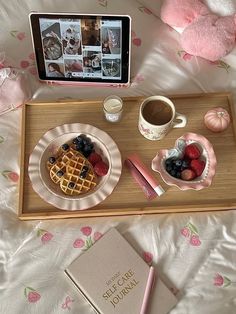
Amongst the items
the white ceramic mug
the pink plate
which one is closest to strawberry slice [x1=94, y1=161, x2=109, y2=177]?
the pink plate

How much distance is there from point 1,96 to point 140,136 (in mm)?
308

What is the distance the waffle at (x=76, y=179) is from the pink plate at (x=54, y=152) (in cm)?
1

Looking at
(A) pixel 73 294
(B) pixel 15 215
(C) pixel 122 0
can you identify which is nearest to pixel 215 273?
(A) pixel 73 294

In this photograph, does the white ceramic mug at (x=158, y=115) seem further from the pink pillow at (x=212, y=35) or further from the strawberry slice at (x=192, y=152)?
the pink pillow at (x=212, y=35)

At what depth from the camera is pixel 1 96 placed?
38.6 inches

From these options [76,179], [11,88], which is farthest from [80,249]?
[11,88]

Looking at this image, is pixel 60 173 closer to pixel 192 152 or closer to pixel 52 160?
pixel 52 160

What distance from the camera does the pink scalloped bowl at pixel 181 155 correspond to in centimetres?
88

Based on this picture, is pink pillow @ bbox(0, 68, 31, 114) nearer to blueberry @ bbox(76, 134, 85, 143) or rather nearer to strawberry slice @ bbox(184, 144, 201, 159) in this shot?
blueberry @ bbox(76, 134, 85, 143)

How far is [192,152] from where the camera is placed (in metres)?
0.90

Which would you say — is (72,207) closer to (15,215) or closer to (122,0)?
(15,215)

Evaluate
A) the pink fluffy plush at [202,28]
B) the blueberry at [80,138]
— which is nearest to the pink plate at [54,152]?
the blueberry at [80,138]

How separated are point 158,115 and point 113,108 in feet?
0.31

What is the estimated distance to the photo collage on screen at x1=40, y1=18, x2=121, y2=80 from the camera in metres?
0.92
